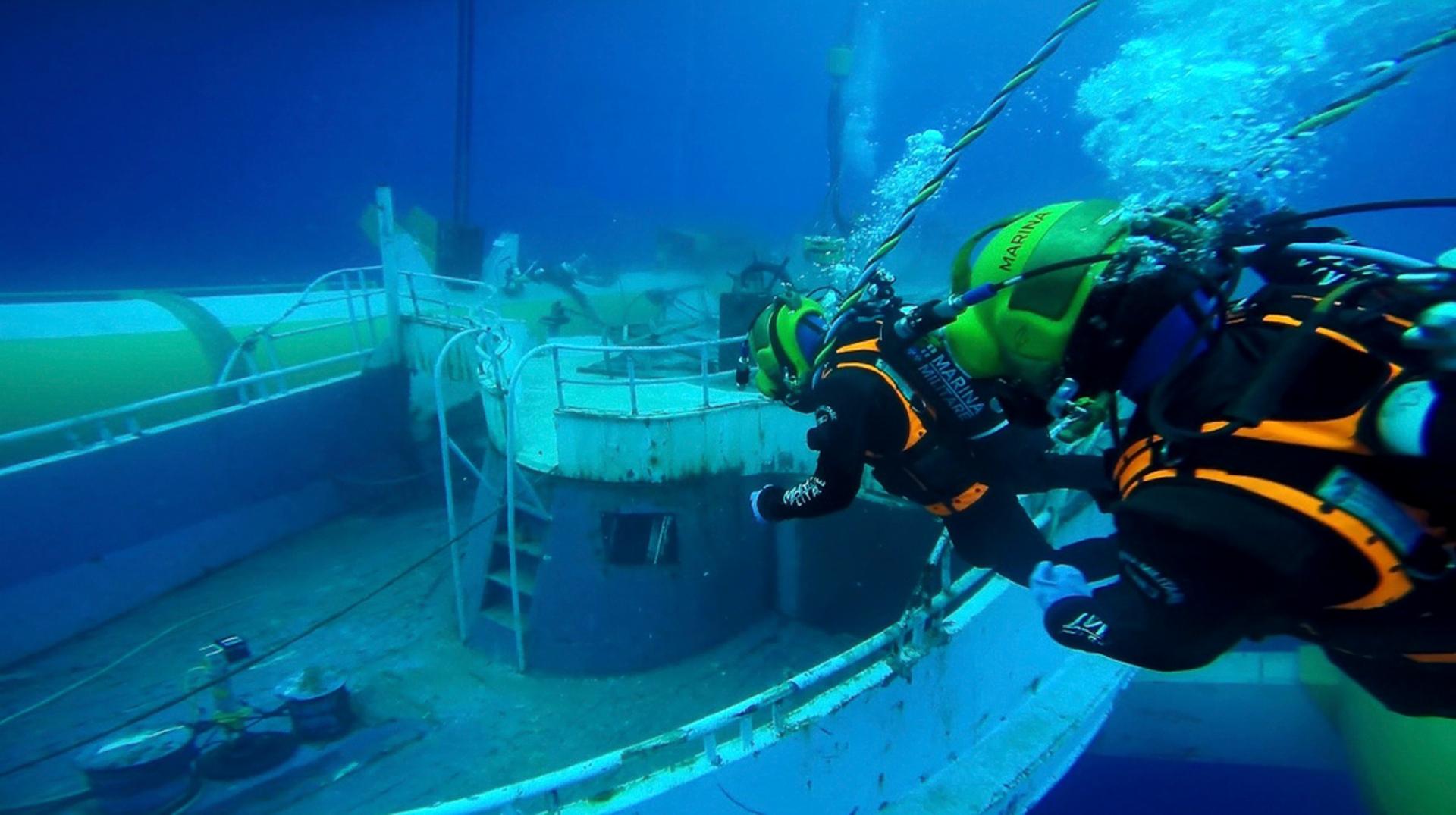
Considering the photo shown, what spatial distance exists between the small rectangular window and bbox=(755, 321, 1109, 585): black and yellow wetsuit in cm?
303

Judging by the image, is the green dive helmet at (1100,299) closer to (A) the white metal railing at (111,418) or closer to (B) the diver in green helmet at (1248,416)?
(B) the diver in green helmet at (1248,416)

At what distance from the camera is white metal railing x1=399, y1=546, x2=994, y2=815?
3.04 metres

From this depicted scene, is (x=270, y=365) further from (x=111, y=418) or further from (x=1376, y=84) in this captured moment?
(x=1376, y=84)

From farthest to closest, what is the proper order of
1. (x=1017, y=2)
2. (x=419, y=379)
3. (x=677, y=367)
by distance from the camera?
(x=1017, y=2) < (x=419, y=379) < (x=677, y=367)

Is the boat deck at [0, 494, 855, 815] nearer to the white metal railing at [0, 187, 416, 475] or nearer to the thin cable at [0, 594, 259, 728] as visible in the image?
the thin cable at [0, 594, 259, 728]

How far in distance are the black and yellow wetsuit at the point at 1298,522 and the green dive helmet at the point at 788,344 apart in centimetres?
201

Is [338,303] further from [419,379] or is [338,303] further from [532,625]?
[532,625]

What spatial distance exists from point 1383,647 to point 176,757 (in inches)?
290

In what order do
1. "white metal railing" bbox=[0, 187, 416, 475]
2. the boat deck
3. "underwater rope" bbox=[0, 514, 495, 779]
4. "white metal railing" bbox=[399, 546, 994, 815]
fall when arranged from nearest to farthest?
"white metal railing" bbox=[399, 546, 994, 815], "underwater rope" bbox=[0, 514, 495, 779], the boat deck, "white metal railing" bbox=[0, 187, 416, 475]

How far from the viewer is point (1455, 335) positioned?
1.31m

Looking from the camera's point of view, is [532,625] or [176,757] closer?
[176,757]

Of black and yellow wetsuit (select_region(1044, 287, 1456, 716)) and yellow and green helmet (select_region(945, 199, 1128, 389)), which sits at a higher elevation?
yellow and green helmet (select_region(945, 199, 1128, 389))

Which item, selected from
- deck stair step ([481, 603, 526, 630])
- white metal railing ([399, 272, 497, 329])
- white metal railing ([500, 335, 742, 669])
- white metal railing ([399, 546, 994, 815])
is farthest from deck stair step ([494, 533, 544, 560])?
white metal railing ([399, 546, 994, 815])

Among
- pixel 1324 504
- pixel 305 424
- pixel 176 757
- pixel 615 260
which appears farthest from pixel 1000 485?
pixel 615 260
